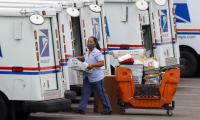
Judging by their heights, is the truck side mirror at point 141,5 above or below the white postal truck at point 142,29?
above

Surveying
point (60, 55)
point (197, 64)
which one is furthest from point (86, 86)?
point (197, 64)

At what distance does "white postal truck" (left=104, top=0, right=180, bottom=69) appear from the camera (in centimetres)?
1855

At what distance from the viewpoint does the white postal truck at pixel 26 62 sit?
1392cm

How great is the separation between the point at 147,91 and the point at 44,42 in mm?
2697

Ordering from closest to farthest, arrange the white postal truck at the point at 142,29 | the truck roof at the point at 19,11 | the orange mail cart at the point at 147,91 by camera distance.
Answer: the truck roof at the point at 19,11 → the orange mail cart at the point at 147,91 → the white postal truck at the point at 142,29

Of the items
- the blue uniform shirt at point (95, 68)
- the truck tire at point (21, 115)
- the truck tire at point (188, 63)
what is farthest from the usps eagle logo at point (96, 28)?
the truck tire at point (188, 63)

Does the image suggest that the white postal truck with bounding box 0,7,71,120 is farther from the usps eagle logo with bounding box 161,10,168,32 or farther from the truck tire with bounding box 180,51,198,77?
the truck tire with bounding box 180,51,198,77

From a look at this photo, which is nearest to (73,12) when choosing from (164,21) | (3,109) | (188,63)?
(3,109)

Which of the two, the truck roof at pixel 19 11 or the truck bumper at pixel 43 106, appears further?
the truck bumper at pixel 43 106

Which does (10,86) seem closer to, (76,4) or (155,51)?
(76,4)

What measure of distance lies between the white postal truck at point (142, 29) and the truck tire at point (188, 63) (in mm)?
2669

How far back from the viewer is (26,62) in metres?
14.0

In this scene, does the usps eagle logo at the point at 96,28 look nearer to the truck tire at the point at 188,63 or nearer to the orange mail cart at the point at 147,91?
the orange mail cart at the point at 147,91

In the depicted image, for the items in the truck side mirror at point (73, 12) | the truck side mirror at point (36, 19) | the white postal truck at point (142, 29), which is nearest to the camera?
A: the truck side mirror at point (36, 19)
